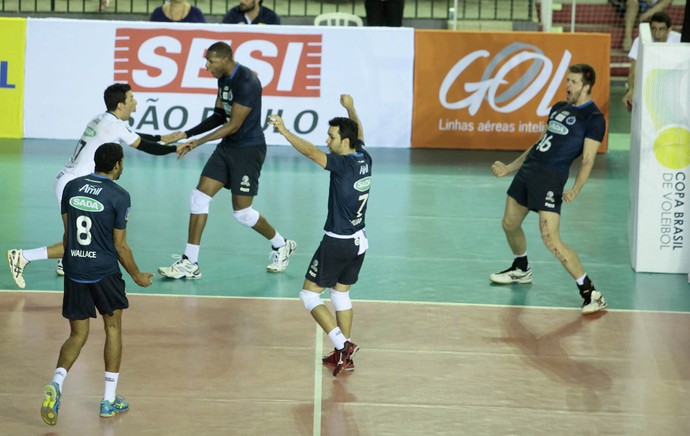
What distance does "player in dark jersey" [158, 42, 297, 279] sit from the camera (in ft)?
36.2

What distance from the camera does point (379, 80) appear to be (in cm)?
1839

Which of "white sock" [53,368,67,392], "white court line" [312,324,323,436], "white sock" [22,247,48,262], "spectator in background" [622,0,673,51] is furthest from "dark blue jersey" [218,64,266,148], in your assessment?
"spectator in background" [622,0,673,51]

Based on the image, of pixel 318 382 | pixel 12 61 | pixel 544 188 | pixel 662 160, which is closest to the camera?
pixel 318 382

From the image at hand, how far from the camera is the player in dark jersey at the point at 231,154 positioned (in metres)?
11.0

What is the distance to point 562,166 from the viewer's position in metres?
10.6

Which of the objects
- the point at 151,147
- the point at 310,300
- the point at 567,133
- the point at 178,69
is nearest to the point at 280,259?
the point at 151,147

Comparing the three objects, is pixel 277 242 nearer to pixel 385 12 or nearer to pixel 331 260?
pixel 331 260

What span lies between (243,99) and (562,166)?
3.10 metres

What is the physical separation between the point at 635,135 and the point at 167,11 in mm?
9089

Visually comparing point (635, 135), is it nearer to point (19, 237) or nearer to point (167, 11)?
point (19, 237)

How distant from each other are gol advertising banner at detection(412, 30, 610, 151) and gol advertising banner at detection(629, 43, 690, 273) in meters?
6.30

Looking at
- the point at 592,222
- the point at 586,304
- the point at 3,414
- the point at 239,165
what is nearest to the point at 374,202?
the point at 592,222

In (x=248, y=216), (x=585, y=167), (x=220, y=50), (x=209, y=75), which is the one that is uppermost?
(x=220, y=50)

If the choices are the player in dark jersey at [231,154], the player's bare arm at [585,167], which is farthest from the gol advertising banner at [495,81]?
the player's bare arm at [585,167]
